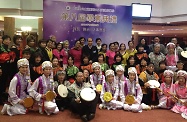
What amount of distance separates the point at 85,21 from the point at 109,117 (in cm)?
347

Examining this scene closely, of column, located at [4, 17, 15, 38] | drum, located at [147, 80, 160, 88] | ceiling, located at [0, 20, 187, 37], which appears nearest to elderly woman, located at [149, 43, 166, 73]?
drum, located at [147, 80, 160, 88]

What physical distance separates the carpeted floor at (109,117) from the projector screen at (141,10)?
4222 millimetres

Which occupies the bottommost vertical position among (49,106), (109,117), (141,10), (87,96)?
(109,117)

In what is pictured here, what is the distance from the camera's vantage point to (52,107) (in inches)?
163

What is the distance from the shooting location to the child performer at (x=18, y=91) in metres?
4.06

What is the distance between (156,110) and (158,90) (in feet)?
1.37

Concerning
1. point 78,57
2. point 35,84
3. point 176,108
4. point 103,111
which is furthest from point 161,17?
point 35,84

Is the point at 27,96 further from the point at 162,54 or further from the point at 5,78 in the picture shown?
the point at 162,54

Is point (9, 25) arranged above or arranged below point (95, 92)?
above

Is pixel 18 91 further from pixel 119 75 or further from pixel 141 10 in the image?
pixel 141 10

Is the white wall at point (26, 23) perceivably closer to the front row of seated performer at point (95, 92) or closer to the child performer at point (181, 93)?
the front row of seated performer at point (95, 92)

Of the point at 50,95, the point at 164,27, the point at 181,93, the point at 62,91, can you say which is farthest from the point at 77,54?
the point at 164,27

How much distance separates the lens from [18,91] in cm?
414

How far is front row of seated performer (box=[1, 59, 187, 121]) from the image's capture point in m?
4.08
